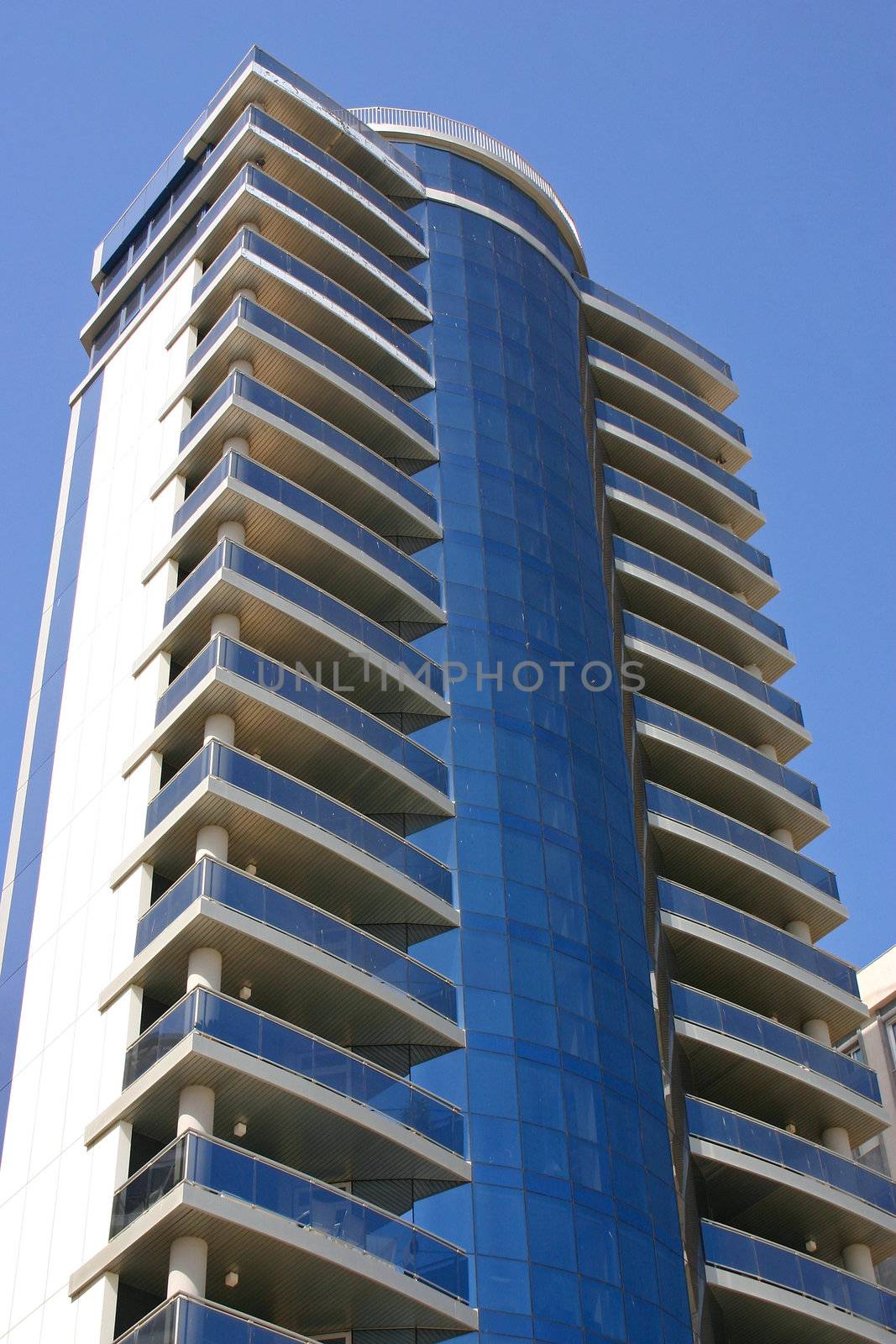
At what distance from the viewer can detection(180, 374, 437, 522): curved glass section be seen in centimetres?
4762

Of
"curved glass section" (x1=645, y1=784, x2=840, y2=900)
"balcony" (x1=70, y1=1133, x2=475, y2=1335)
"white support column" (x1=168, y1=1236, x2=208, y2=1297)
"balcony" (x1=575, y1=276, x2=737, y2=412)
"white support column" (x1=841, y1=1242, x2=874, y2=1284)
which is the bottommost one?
"white support column" (x1=168, y1=1236, x2=208, y2=1297)

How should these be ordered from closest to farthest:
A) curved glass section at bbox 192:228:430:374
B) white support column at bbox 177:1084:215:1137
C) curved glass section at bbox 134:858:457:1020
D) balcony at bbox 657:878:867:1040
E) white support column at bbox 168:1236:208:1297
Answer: white support column at bbox 168:1236:208:1297
white support column at bbox 177:1084:215:1137
curved glass section at bbox 134:858:457:1020
balcony at bbox 657:878:867:1040
curved glass section at bbox 192:228:430:374

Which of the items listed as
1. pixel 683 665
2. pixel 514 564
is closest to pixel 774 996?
pixel 683 665

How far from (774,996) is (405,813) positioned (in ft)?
48.4

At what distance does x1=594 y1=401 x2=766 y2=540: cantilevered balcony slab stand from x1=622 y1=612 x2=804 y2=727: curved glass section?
636 cm

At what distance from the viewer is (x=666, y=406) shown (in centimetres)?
6525

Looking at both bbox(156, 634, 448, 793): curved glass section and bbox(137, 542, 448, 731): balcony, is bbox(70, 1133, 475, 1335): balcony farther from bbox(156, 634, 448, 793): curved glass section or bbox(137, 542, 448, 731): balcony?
bbox(137, 542, 448, 731): balcony

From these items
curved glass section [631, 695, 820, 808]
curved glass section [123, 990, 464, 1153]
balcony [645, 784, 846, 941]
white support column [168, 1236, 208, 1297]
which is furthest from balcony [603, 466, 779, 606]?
white support column [168, 1236, 208, 1297]

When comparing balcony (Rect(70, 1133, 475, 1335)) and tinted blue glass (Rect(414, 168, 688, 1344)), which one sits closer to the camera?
balcony (Rect(70, 1133, 475, 1335))

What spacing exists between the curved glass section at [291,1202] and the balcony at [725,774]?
69.5ft

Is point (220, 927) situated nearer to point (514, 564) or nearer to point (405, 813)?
point (405, 813)

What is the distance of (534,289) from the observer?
59281 millimetres

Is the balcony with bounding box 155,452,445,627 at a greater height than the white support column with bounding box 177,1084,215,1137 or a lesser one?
greater

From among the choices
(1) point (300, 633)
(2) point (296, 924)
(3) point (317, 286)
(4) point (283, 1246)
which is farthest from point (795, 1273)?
(3) point (317, 286)
